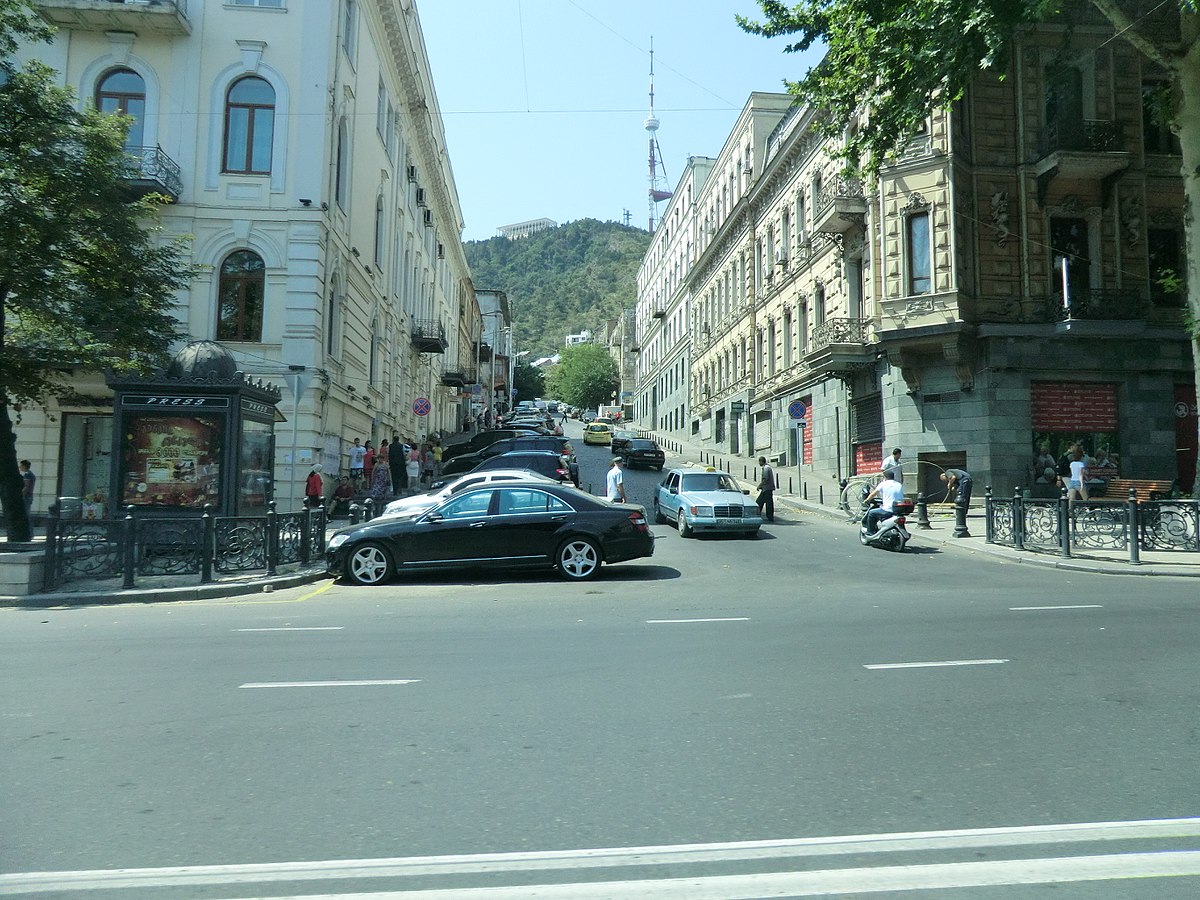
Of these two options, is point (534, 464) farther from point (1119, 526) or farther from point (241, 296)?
point (1119, 526)

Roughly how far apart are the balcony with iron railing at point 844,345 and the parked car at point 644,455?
12.9 metres

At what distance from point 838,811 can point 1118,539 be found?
47.5 ft

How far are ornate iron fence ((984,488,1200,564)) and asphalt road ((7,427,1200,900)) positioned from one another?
280 inches

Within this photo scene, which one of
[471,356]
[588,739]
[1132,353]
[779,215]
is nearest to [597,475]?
[779,215]

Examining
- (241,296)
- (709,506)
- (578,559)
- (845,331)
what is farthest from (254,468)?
(845,331)

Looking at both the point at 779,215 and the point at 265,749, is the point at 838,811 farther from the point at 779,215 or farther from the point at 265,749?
the point at 779,215

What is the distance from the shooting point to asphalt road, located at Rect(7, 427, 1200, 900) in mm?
3596

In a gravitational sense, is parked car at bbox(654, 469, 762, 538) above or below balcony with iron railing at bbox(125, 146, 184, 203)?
below

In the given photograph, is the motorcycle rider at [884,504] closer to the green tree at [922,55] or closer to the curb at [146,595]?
the green tree at [922,55]

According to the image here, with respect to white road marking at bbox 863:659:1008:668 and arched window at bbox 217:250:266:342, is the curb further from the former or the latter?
arched window at bbox 217:250:266:342

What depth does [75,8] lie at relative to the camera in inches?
914

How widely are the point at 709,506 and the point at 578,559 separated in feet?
23.1

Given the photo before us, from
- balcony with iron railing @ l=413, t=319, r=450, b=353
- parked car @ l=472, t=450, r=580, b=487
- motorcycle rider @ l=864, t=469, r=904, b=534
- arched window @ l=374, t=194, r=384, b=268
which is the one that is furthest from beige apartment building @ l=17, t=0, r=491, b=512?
balcony with iron railing @ l=413, t=319, r=450, b=353

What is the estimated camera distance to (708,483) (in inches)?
878
